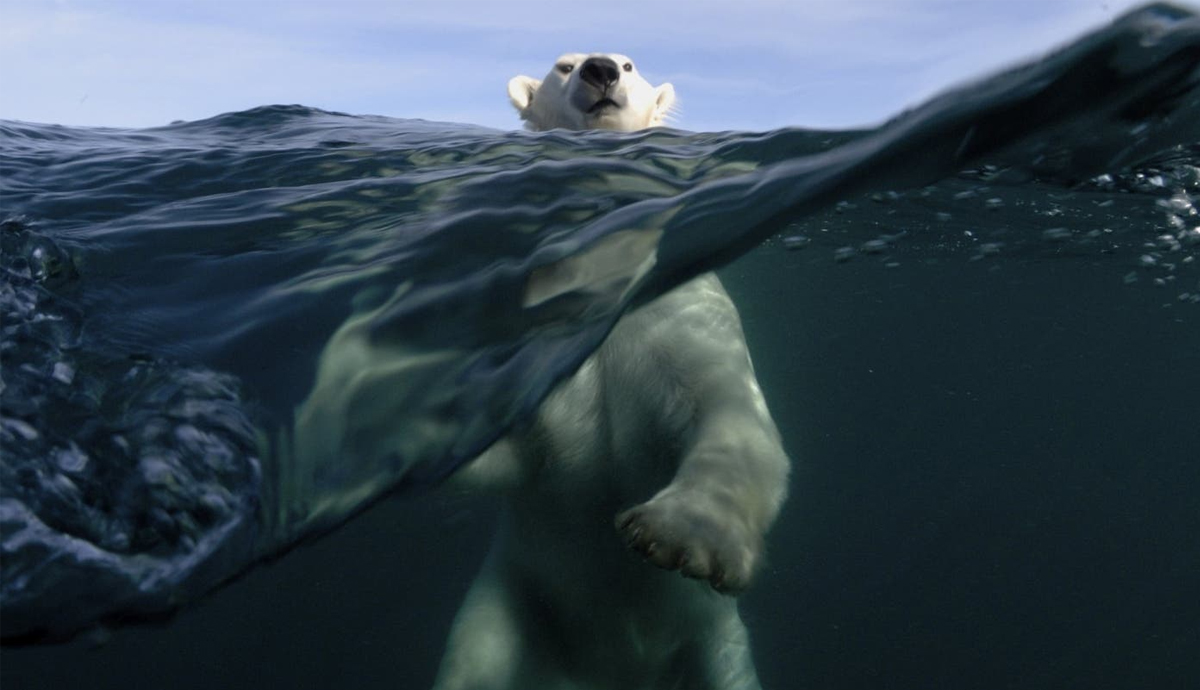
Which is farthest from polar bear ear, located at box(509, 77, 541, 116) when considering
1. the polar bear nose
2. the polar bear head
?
the polar bear nose

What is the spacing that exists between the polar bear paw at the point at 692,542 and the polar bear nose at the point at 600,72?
3.27 m

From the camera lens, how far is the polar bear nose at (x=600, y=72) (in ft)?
17.2

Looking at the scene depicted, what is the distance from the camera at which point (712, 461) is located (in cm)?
289

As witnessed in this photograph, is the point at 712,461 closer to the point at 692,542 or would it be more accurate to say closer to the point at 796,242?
the point at 692,542

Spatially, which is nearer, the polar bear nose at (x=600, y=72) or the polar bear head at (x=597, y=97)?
the polar bear nose at (x=600, y=72)

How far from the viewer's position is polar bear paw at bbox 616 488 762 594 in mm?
2504

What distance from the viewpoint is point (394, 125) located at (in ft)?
20.3

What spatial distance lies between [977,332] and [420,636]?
8.18m

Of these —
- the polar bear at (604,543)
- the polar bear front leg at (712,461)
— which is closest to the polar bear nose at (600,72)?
the polar bear front leg at (712,461)

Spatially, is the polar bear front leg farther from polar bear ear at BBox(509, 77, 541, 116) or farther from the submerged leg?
polar bear ear at BBox(509, 77, 541, 116)

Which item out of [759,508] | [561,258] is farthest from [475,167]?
[759,508]

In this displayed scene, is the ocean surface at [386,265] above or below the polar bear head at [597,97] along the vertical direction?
below

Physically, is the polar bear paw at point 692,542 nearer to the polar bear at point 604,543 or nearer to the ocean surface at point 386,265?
the ocean surface at point 386,265

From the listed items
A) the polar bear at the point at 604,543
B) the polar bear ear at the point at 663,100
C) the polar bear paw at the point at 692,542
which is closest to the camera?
the polar bear paw at the point at 692,542
